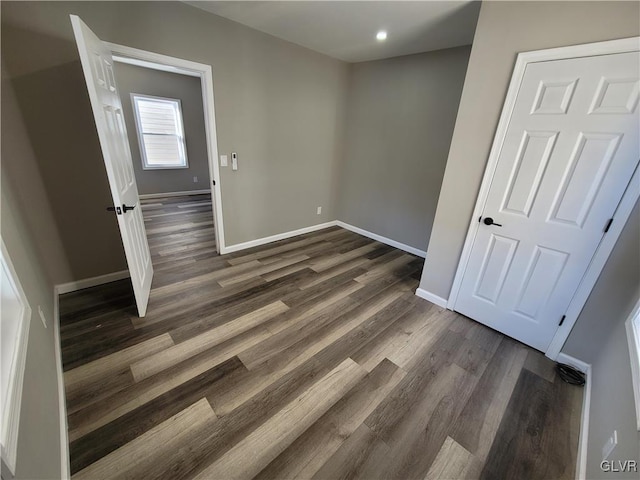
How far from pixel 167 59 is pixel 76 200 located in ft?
5.04

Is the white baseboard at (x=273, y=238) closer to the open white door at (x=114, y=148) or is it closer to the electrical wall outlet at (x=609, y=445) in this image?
the open white door at (x=114, y=148)

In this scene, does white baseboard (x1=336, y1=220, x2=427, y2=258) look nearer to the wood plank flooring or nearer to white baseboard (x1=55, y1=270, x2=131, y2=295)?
the wood plank flooring

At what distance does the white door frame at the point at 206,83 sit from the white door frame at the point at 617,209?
2.70 metres

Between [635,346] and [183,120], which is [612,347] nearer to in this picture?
[635,346]

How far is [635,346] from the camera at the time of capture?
50.6 inches

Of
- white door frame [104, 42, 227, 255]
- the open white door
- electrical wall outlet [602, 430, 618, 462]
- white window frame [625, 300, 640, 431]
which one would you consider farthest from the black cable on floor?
white door frame [104, 42, 227, 255]

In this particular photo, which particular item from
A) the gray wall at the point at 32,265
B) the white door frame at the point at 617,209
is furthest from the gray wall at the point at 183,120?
the white door frame at the point at 617,209

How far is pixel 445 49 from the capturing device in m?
2.98

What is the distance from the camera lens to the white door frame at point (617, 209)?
1536mm

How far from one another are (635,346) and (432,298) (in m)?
1.42

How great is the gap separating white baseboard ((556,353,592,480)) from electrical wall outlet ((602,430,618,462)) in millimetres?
229

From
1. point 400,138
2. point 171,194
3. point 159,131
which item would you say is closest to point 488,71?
point 400,138

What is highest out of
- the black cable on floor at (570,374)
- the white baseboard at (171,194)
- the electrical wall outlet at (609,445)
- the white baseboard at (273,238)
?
the electrical wall outlet at (609,445)

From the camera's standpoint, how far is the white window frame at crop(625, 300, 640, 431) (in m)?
1.08
